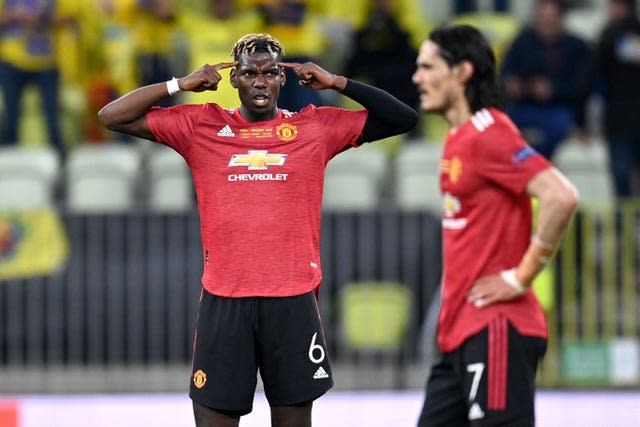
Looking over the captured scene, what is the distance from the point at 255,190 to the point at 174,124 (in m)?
0.46

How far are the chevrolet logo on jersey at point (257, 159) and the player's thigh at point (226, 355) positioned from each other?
55cm

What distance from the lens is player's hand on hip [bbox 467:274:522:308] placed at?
6.20 meters

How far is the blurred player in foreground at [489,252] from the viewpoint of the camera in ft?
20.2

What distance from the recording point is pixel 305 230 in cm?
640

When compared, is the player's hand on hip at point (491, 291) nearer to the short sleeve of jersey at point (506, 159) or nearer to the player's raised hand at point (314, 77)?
the short sleeve of jersey at point (506, 159)

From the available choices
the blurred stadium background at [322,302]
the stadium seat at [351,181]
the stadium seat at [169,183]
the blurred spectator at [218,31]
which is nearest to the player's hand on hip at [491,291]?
the blurred stadium background at [322,302]

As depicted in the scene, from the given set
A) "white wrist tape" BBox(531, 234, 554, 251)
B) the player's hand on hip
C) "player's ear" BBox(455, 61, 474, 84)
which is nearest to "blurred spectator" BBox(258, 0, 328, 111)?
"player's ear" BBox(455, 61, 474, 84)

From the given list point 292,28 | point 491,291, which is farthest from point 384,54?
point 491,291

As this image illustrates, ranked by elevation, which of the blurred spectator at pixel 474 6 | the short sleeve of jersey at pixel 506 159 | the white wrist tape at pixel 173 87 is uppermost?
the blurred spectator at pixel 474 6

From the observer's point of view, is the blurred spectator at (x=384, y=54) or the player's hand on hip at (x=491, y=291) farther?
the blurred spectator at (x=384, y=54)

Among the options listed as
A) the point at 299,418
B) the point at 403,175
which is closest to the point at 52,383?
the point at 403,175

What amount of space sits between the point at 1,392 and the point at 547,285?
4073mm

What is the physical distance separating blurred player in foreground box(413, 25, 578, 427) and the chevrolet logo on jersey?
2.27 ft

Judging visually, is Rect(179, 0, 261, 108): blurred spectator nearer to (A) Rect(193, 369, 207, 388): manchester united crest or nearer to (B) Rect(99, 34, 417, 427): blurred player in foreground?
(B) Rect(99, 34, 417, 427): blurred player in foreground
